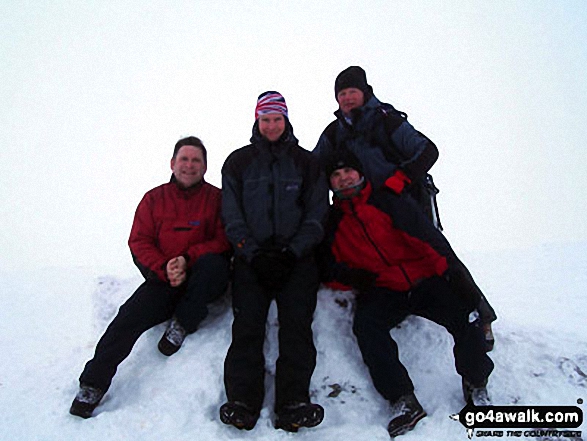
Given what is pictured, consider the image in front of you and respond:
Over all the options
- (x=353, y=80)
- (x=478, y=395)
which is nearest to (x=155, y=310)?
(x=478, y=395)

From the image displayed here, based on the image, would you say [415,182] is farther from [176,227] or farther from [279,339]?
[176,227]

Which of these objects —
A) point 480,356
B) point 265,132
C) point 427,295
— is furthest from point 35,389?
point 480,356

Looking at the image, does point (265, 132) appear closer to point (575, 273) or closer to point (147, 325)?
point (147, 325)

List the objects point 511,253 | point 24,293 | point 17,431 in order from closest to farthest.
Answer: point 17,431 → point 24,293 → point 511,253

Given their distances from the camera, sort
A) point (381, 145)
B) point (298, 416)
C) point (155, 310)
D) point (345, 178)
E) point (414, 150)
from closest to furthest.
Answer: point (298, 416) < point (155, 310) < point (345, 178) < point (414, 150) < point (381, 145)

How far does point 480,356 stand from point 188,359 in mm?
2926

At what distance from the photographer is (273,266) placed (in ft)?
14.3

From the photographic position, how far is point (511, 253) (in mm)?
23500

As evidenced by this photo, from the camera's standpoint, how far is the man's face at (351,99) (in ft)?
19.4

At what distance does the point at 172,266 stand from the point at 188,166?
1.31 meters

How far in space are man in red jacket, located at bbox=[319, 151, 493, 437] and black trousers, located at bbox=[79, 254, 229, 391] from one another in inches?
49.8

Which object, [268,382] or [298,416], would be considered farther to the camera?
[268,382]

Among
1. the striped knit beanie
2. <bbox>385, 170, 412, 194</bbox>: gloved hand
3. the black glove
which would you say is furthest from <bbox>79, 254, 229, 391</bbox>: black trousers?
<bbox>385, 170, 412, 194</bbox>: gloved hand

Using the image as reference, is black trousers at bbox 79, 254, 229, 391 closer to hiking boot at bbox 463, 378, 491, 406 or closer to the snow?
the snow
